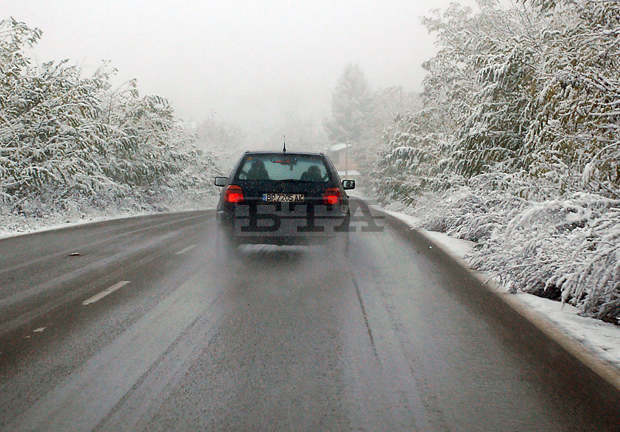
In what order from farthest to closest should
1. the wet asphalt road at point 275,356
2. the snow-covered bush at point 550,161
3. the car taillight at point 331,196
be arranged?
the car taillight at point 331,196 → the snow-covered bush at point 550,161 → the wet asphalt road at point 275,356

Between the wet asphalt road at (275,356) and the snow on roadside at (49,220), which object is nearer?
the wet asphalt road at (275,356)

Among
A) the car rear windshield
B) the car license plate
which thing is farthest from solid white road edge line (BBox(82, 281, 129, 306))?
the car rear windshield

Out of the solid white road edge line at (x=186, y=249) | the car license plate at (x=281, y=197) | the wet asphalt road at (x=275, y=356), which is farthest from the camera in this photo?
the solid white road edge line at (x=186, y=249)

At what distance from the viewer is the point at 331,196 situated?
29.6 ft

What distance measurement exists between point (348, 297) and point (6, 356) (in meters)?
3.32

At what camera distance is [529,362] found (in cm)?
406

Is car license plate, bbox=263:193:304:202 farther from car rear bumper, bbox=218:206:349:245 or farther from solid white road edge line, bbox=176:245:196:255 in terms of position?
solid white road edge line, bbox=176:245:196:255

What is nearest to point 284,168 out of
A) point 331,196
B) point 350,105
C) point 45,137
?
point 331,196

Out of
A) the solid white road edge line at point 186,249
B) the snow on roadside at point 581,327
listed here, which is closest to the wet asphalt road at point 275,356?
the snow on roadside at point 581,327

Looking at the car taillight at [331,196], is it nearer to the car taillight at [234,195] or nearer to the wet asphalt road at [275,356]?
the car taillight at [234,195]

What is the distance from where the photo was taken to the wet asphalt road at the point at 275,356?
311cm

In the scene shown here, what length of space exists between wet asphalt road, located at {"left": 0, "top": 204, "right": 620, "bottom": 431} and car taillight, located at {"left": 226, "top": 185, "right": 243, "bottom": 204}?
1.26 m

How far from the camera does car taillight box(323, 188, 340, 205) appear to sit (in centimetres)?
899

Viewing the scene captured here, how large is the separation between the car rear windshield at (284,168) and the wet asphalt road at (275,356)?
177cm
